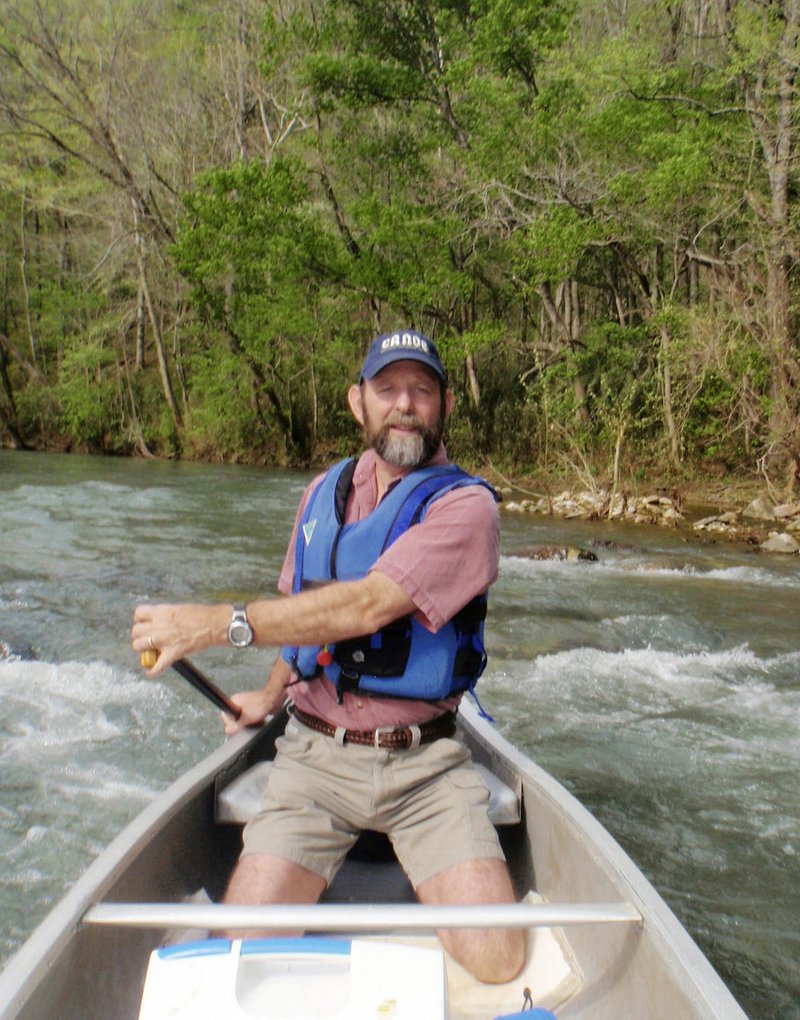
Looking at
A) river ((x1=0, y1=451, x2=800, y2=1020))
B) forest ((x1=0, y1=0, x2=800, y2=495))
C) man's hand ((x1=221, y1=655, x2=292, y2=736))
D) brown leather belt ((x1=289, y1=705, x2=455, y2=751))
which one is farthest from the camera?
forest ((x1=0, y1=0, x2=800, y2=495))

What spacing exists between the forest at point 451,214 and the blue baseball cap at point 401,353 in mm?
9880

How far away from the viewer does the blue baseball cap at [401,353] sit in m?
2.29

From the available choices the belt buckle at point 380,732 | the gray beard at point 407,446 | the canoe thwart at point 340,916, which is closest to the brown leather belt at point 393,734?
the belt buckle at point 380,732

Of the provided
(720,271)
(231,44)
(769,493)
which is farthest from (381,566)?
(231,44)

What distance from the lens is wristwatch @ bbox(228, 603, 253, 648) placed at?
1913 mm

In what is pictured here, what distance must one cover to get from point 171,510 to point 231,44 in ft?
44.8

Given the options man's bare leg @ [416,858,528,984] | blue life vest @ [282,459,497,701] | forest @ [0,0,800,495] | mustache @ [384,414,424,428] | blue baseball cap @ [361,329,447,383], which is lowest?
man's bare leg @ [416,858,528,984]

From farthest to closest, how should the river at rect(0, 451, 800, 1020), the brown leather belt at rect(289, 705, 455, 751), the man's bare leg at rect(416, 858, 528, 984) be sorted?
the river at rect(0, 451, 800, 1020) → the brown leather belt at rect(289, 705, 455, 751) → the man's bare leg at rect(416, 858, 528, 984)

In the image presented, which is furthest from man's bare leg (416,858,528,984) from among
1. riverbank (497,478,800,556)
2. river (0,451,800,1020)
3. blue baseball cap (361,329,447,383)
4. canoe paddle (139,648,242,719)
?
riverbank (497,478,800,556)

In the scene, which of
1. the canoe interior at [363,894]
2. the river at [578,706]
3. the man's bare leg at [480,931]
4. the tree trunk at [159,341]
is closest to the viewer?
the canoe interior at [363,894]

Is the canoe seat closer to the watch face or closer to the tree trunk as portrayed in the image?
the watch face

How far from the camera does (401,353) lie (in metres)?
2.29

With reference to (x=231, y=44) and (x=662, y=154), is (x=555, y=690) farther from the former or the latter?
(x=231, y=44)

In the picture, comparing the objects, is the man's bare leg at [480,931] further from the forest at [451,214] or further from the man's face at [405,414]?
the forest at [451,214]
